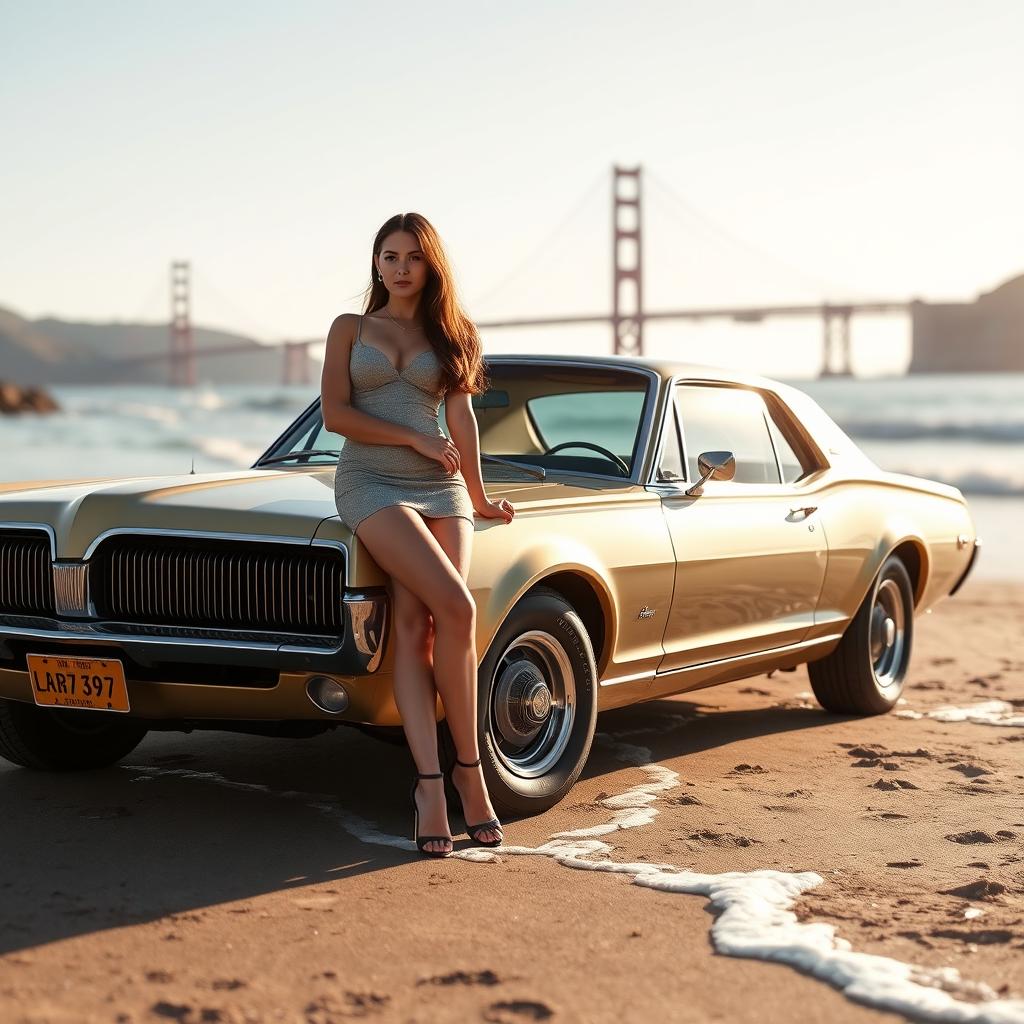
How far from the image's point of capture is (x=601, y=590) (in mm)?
5031

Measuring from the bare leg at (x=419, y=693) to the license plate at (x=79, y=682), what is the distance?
2.66 feet

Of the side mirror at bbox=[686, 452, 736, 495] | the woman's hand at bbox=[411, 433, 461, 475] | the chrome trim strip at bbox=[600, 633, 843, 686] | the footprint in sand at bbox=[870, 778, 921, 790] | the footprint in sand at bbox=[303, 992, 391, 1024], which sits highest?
the woman's hand at bbox=[411, 433, 461, 475]

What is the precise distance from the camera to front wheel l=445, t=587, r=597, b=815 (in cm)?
465

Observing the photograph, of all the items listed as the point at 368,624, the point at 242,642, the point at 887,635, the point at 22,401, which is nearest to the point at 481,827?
the point at 368,624

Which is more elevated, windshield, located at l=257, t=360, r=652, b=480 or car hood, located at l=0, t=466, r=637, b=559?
windshield, located at l=257, t=360, r=652, b=480

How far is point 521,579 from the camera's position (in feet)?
15.2

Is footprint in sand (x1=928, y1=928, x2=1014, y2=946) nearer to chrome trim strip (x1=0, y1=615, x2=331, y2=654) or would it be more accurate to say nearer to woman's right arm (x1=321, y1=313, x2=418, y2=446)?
chrome trim strip (x1=0, y1=615, x2=331, y2=654)

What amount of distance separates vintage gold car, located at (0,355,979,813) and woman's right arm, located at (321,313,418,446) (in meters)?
0.25

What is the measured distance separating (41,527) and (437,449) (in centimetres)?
120

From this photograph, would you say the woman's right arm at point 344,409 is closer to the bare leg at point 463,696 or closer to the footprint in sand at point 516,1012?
the bare leg at point 463,696

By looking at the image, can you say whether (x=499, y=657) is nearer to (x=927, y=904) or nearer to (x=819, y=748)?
(x=927, y=904)

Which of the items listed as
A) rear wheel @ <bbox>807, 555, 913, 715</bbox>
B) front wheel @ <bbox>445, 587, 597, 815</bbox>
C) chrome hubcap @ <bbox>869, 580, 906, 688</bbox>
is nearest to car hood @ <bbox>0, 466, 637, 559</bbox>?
front wheel @ <bbox>445, 587, 597, 815</bbox>

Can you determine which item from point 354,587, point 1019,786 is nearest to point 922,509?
point 1019,786

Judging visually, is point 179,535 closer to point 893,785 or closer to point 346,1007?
point 346,1007
